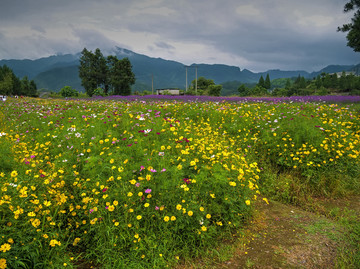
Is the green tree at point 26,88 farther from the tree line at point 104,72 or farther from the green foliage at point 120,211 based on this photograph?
the green foliage at point 120,211

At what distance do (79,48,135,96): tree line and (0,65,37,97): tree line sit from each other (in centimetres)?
1639

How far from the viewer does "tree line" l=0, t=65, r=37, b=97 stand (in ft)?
158

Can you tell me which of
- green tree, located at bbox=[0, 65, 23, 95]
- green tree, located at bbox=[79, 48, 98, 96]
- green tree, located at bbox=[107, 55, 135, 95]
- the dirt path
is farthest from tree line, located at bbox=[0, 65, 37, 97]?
the dirt path

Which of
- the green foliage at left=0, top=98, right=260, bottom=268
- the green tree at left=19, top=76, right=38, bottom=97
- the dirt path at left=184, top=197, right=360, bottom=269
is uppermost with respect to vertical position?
the green tree at left=19, top=76, right=38, bottom=97

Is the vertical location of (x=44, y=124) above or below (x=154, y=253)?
above

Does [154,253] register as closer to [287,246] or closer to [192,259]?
[192,259]

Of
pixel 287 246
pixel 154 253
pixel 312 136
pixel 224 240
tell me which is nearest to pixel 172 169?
pixel 154 253

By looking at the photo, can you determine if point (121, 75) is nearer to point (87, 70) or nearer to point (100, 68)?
point (100, 68)

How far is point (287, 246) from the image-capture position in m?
2.89

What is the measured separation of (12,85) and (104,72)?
82.1 ft

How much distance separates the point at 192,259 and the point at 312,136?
3957 millimetres

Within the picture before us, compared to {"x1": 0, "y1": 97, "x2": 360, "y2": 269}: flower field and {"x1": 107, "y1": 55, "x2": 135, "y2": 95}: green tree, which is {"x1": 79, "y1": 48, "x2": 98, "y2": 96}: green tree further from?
{"x1": 0, "y1": 97, "x2": 360, "y2": 269}: flower field

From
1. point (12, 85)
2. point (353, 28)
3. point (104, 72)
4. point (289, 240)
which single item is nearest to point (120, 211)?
point (289, 240)

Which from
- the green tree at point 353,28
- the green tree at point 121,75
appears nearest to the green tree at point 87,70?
the green tree at point 121,75
